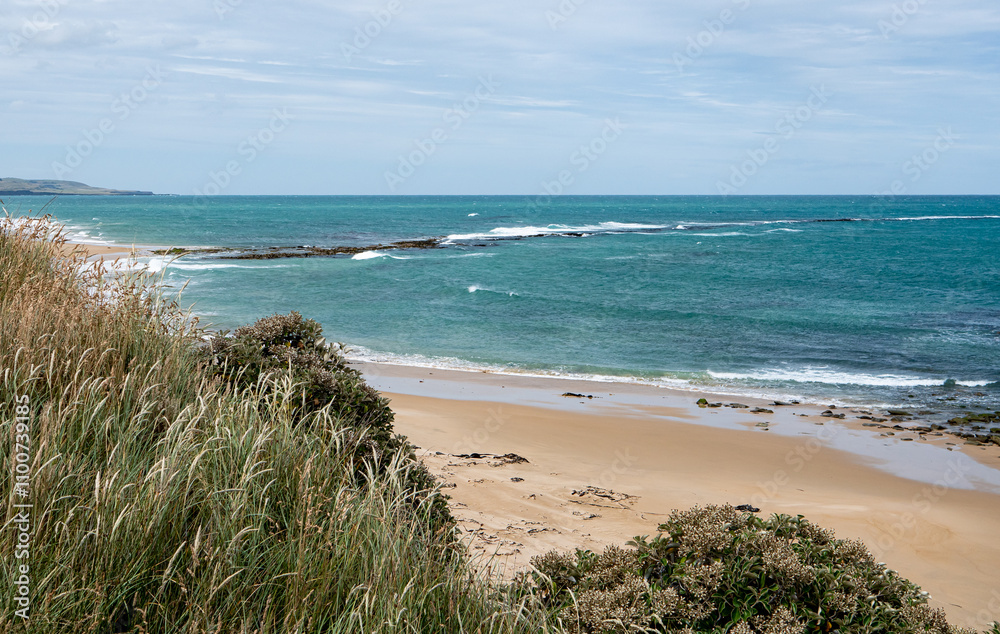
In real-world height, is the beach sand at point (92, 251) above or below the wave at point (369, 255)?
above

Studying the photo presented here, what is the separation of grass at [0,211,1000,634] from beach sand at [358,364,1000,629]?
2.28 metres

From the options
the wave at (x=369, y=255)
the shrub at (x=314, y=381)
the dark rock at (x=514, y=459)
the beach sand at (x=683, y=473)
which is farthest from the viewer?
the wave at (x=369, y=255)

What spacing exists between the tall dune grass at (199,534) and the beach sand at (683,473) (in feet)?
Answer: 7.88

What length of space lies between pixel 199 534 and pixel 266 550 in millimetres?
489

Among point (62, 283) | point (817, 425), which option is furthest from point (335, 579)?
point (817, 425)

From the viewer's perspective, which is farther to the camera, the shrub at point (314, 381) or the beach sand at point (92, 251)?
the beach sand at point (92, 251)

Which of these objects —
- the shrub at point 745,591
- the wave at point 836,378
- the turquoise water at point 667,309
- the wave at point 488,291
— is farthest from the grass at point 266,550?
the wave at point 488,291

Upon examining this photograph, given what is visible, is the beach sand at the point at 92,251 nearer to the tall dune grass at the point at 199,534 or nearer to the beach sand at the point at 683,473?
the tall dune grass at the point at 199,534

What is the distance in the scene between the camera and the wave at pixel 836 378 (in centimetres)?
1806

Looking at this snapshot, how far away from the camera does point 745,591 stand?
3.53 metres

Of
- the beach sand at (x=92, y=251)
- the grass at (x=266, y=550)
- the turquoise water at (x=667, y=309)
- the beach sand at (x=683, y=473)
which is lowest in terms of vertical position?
the beach sand at (x=683, y=473)

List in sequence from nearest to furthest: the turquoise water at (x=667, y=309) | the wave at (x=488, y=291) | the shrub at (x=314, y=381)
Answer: the shrub at (x=314, y=381) < the turquoise water at (x=667, y=309) < the wave at (x=488, y=291)

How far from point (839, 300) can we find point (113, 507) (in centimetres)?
3338

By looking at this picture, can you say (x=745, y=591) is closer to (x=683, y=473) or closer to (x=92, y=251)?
(x=683, y=473)
